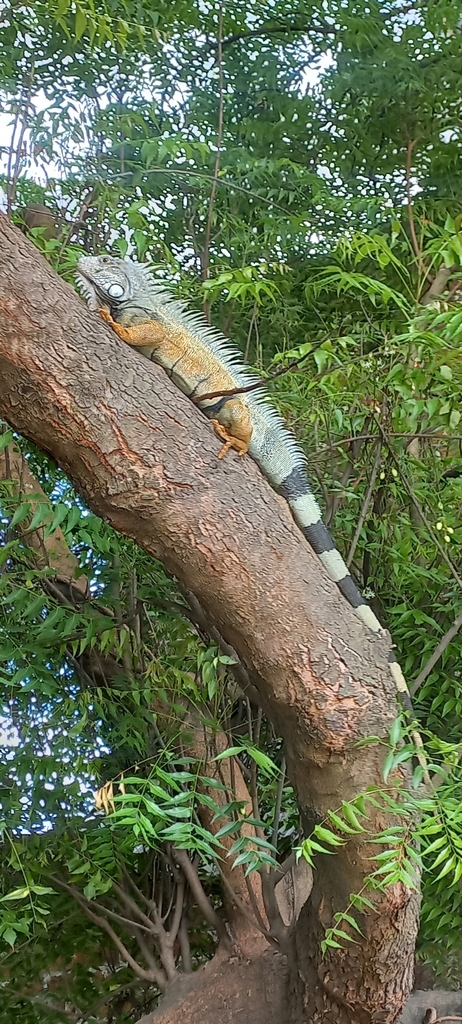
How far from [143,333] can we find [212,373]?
24 centimetres

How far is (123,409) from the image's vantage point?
1.59 m

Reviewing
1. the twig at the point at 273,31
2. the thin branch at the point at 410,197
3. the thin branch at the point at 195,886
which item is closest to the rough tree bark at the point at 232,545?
the thin branch at the point at 195,886

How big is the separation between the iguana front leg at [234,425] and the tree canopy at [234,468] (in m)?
0.10

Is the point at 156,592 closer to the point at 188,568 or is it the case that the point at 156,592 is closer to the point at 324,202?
the point at 188,568

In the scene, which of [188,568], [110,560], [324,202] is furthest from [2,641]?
[324,202]

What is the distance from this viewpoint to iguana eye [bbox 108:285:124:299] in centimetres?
219

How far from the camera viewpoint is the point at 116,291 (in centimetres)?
220

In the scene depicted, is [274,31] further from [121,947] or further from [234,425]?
[121,947]

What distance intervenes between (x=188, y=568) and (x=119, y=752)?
0.93m

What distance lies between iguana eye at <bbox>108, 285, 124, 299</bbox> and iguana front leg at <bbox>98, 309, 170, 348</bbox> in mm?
124

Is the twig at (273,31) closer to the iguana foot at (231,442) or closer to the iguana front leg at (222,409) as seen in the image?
the iguana front leg at (222,409)

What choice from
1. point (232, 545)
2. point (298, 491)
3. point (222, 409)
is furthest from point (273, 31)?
point (232, 545)

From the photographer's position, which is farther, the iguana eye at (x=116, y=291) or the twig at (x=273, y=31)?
the twig at (x=273, y=31)

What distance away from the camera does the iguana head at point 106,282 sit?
2193 millimetres
